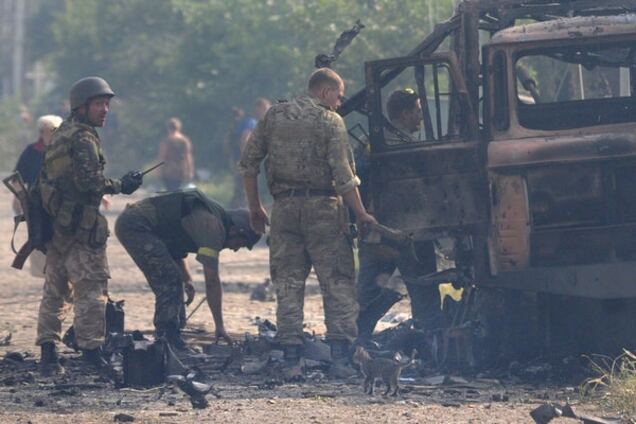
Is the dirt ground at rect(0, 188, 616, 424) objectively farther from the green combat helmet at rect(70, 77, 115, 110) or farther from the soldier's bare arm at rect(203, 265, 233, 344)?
the green combat helmet at rect(70, 77, 115, 110)

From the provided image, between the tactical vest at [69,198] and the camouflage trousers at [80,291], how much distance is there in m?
0.11

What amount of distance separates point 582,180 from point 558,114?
1.24 meters

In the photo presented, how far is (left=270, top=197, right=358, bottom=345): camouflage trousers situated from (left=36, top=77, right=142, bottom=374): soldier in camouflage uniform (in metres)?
1.02

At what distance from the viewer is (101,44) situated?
42.3 metres

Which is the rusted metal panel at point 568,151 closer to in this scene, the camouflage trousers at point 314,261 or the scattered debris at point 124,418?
the camouflage trousers at point 314,261

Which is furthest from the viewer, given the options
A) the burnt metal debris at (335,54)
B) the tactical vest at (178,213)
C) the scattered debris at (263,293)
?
the scattered debris at (263,293)

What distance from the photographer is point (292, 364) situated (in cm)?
922

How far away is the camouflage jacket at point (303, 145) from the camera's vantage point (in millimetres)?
9188

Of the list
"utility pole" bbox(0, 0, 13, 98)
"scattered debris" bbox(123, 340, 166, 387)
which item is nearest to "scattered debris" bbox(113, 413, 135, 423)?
"scattered debris" bbox(123, 340, 166, 387)

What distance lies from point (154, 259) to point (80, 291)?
2.68 feet

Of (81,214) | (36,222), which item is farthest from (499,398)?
(36,222)

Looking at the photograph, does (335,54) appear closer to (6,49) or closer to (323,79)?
(323,79)

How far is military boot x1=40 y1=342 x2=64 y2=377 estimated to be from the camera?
30.2ft

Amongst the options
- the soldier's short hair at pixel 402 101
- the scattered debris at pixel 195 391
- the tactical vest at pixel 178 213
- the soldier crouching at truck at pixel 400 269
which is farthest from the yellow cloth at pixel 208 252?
the soldier's short hair at pixel 402 101
